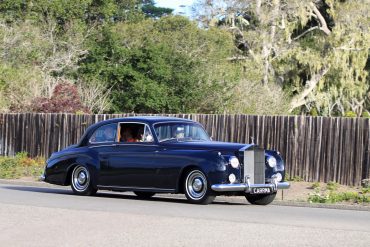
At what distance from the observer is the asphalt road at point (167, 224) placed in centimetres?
1238

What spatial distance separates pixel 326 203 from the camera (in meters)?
A: 20.0

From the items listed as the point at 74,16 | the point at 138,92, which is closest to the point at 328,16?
the point at 74,16

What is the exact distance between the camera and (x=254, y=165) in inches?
725

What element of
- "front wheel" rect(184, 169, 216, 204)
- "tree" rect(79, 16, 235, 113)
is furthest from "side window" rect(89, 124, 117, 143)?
"tree" rect(79, 16, 235, 113)

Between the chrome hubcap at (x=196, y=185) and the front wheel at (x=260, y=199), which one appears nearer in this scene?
the chrome hubcap at (x=196, y=185)

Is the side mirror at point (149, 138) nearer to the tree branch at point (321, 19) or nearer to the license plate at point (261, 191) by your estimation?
the license plate at point (261, 191)

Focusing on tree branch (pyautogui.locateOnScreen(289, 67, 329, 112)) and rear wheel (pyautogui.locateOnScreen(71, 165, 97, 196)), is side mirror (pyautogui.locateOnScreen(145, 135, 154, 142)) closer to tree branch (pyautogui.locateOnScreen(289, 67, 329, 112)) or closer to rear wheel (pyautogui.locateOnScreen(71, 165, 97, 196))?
rear wheel (pyautogui.locateOnScreen(71, 165, 97, 196))

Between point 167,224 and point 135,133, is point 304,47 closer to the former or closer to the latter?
point 135,133

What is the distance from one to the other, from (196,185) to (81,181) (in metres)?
3.38

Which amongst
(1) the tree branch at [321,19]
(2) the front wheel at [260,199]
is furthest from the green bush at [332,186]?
(1) the tree branch at [321,19]

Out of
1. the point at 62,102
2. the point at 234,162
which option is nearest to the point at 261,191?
the point at 234,162

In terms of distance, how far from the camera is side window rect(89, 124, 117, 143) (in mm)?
20203

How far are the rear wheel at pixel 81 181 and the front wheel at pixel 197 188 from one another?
9.20ft

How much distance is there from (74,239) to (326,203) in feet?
Answer: 28.9
